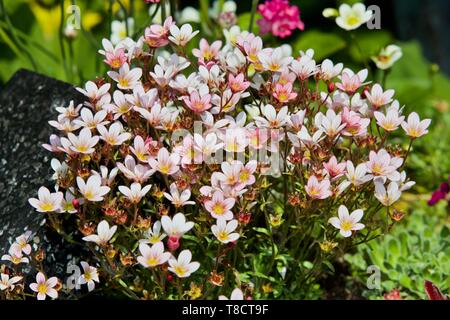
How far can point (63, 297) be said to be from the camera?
7.87ft

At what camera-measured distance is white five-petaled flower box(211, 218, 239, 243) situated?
2092mm

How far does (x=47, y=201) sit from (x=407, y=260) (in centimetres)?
122

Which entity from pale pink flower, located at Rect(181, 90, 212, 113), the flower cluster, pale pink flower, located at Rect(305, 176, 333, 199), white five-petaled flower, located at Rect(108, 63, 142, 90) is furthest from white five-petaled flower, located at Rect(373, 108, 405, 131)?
white five-petaled flower, located at Rect(108, 63, 142, 90)

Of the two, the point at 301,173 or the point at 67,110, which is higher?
the point at 67,110

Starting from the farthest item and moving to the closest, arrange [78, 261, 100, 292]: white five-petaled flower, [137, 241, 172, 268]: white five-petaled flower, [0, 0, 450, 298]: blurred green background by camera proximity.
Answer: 1. [0, 0, 450, 298]: blurred green background
2. [78, 261, 100, 292]: white five-petaled flower
3. [137, 241, 172, 268]: white five-petaled flower

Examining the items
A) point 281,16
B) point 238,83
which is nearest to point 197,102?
point 238,83

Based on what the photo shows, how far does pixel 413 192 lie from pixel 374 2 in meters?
1.59

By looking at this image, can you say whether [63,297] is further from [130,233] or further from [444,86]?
[444,86]

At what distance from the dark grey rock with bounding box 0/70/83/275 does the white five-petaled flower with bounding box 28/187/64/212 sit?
0.15 metres

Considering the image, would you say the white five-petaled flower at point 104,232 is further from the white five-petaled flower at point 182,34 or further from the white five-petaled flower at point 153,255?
the white five-petaled flower at point 182,34

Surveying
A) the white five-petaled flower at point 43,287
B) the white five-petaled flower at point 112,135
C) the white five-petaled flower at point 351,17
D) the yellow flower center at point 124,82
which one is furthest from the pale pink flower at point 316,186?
the white five-petaled flower at point 351,17

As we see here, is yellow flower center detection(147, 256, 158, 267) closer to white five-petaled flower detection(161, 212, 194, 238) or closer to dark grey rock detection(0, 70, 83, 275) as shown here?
white five-petaled flower detection(161, 212, 194, 238)
